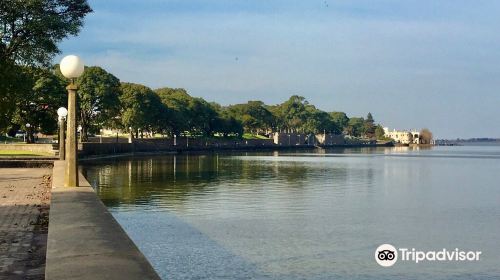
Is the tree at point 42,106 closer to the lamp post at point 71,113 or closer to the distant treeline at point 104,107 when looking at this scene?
the distant treeline at point 104,107

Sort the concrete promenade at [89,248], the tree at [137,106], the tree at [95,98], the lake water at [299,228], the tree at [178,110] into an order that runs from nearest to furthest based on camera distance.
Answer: the concrete promenade at [89,248], the lake water at [299,228], the tree at [95,98], the tree at [137,106], the tree at [178,110]

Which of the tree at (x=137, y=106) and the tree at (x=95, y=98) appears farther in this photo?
the tree at (x=137, y=106)

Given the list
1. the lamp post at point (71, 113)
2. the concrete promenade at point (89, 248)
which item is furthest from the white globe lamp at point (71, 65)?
the concrete promenade at point (89, 248)

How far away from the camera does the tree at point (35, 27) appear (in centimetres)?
4522

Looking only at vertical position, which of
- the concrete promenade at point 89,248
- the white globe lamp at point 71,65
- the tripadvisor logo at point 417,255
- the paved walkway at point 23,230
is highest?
the white globe lamp at point 71,65

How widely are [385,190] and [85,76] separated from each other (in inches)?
3140

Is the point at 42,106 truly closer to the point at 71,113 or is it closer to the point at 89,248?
the point at 71,113

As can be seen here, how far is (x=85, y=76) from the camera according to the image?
109 m

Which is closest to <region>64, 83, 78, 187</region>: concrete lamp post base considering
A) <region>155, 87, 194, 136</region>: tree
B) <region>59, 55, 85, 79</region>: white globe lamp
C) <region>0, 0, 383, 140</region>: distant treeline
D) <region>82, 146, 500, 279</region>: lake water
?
<region>59, 55, 85, 79</region>: white globe lamp

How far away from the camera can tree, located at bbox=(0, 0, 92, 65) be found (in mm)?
45219

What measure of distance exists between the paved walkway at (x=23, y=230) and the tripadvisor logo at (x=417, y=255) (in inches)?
349

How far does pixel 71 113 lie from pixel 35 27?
27.3m

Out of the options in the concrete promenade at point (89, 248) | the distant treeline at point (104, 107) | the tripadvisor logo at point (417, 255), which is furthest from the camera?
the distant treeline at point (104, 107)

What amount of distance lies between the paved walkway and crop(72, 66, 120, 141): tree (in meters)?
80.9
